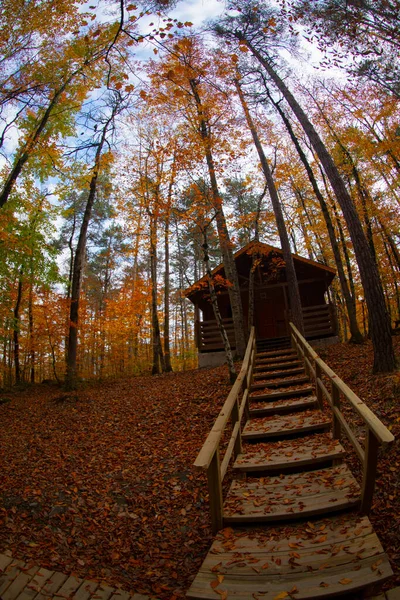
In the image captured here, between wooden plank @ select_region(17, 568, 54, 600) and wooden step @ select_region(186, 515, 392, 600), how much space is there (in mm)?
1787

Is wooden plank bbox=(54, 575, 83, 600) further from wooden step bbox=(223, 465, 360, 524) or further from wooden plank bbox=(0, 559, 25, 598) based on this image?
wooden step bbox=(223, 465, 360, 524)

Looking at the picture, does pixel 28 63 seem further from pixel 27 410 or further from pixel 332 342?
pixel 332 342

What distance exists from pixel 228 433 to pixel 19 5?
11536 mm

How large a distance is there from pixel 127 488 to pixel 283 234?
32.8ft

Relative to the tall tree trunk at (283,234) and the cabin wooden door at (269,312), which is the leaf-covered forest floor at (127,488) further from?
the cabin wooden door at (269,312)

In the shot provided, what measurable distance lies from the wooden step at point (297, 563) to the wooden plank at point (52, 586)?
1604 millimetres

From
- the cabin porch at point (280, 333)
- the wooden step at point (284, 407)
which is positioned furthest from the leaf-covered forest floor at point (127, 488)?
the cabin porch at point (280, 333)

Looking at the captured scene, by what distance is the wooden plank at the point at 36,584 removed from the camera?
311 centimetres

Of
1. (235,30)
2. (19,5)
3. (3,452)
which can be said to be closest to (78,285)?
(3,452)

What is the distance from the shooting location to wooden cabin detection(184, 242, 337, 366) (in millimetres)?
14508

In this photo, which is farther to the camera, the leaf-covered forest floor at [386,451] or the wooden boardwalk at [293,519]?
the leaf-covered forest floor at [386,451]

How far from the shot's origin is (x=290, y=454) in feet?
14.3

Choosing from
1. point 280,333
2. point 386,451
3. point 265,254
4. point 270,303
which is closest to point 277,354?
point 265,254

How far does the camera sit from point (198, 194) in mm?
9352
